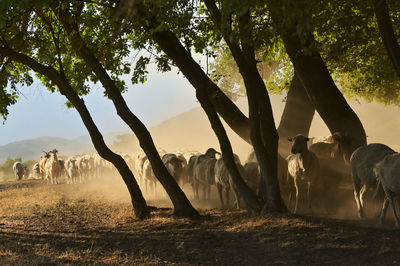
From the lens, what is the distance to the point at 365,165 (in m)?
11.4

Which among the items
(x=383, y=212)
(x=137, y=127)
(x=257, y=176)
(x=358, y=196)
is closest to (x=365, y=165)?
(x=358, y=196)

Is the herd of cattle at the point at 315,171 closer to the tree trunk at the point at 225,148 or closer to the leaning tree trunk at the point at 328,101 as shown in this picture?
the leaning tree trunk at the point at 328,101

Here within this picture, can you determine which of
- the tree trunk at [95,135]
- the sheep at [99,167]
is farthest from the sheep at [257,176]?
the sheep at [99,167]

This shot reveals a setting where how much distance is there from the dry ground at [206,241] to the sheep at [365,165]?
106 centimetres

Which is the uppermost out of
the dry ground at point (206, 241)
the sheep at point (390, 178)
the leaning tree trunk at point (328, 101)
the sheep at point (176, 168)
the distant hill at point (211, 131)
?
the distant hill at point (211, 131)

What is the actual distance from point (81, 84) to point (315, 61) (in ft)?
29.6

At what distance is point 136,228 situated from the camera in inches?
457

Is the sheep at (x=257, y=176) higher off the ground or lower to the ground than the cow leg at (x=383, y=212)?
higher

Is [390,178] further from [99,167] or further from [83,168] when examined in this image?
[83,168]

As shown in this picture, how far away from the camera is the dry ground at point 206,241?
7617 millimetres

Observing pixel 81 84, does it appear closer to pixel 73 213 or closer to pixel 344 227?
pixel 73 213

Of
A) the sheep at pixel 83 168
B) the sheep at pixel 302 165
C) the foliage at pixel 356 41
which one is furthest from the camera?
the sheep at pixel 83 168

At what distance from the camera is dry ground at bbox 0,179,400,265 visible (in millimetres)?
7617

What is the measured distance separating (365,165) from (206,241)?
4800 mm
